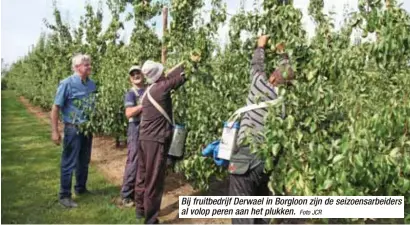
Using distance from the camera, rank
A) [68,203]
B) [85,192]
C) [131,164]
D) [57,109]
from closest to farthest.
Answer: [57,109]
[131,164]
[68,203]
[85,192]

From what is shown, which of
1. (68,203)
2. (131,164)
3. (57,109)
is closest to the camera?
(57,109)

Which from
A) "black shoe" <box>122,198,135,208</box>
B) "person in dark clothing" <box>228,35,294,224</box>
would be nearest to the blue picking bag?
"person in dark clothing" <box>228,35,294,224</box>

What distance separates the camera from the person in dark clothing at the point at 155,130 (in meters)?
4.86

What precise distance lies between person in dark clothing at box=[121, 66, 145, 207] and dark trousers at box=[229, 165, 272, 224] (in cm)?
206

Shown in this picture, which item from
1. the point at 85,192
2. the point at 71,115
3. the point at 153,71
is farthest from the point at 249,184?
the point at 85,192

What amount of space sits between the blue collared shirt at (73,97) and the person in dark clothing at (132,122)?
1.84 ft

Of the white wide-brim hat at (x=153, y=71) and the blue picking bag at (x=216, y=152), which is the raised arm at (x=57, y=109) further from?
the blue picking bag at (x=216, y=152)

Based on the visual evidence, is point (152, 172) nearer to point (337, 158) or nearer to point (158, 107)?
point (158, 107)

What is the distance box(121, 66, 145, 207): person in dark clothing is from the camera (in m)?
5.74

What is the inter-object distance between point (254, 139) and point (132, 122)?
271 cm

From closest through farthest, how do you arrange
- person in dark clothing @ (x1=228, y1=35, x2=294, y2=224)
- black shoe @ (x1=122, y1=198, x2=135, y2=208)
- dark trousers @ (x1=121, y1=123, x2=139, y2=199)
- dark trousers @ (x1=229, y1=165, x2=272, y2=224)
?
person in dark clothing @ (x1=228, y1=35, x2=294, y2=224) < dark trousers @ (x1=229, y1=165, x2=272, y2=224) < dark trousers @ (x1=121, y1=123, x2=139, y2=199) < black shoe @ (x1=122, y1=198, x2=135, y2=208)

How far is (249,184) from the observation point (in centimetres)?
389

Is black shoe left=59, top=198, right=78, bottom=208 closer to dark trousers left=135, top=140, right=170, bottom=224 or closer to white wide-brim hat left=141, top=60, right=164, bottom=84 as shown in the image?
dark trousers left=135, top=140, right=170, bottom=224

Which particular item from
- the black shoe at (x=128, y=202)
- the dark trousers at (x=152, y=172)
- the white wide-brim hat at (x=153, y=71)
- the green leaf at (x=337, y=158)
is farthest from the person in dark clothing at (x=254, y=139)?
the black shoe at (x=128, y=202)
